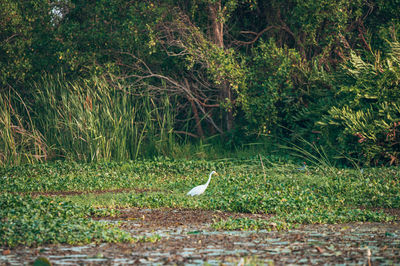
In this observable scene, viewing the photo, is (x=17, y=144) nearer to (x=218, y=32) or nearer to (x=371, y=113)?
(x=218, y=32)

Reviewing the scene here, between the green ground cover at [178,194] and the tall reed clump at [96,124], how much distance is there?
1.06m

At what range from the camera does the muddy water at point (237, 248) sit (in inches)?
196

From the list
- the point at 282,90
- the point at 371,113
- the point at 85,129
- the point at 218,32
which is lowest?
the point at 371,113

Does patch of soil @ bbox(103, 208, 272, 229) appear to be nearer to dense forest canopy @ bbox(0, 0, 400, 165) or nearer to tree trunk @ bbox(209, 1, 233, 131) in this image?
dense forest canopy @ bbox(0, 0, 400, 165)

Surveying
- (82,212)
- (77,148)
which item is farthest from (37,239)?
(77,148)

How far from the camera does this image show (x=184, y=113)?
17.5m

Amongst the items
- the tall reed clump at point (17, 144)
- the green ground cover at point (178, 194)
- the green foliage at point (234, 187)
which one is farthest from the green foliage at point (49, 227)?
the tall reed clump at point (17, 144)

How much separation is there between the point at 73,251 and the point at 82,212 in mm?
1757

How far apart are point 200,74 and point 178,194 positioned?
25.8 ft

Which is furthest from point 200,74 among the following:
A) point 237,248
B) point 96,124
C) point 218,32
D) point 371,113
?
point 237,248

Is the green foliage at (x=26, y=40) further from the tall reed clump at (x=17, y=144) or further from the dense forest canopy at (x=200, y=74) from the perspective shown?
the tall reed clump at (x=17, y=144)

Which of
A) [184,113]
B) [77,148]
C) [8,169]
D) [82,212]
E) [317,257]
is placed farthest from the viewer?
[184,113]

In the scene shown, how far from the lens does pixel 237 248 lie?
543 cm

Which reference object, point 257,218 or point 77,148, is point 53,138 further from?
point 257,218
